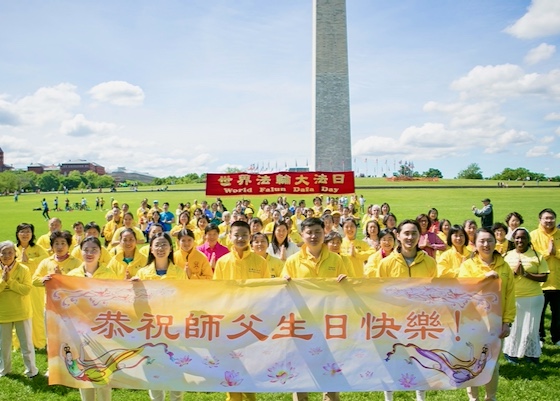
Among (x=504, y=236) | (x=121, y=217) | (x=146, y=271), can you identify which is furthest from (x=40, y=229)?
(x=504, y=236)

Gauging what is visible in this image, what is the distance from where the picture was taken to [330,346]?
3793 millimetres

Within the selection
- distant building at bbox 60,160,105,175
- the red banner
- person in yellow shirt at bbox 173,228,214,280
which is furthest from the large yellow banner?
distant building at bbox 60,160,105,175

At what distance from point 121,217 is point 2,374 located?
5.55 m

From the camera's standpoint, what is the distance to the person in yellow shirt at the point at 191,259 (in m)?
5.33

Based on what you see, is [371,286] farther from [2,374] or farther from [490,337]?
[2,374]

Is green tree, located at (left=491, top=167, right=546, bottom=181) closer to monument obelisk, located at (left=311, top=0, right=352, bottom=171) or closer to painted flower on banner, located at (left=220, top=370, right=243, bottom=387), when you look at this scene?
monument obelisk, located at (left=311, top=0, right=352, bottom=171)

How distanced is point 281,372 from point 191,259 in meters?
A: 2.14

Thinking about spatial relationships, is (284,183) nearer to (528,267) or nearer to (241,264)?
(241,264)

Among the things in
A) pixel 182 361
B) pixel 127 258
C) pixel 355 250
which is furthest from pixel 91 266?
pixel 355 250

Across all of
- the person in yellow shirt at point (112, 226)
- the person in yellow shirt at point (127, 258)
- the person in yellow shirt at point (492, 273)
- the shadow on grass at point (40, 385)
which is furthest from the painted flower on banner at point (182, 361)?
the person in yellow shirt at point (112, 226)

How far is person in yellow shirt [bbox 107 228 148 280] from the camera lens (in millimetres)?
4922

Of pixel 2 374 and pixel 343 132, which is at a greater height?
pixel 343 132

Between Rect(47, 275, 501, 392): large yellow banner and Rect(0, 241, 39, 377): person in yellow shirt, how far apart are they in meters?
1.33

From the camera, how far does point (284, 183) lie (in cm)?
955
